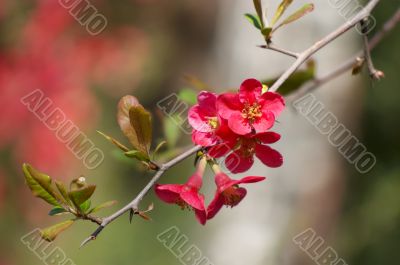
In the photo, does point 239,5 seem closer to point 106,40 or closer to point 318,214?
point 106,40

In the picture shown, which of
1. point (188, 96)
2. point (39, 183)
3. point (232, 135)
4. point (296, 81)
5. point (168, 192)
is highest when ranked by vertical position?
point (296, 81)

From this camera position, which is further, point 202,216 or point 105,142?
point 105,142

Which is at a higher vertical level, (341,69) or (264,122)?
(341,69)

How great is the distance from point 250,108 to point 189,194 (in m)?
0.15

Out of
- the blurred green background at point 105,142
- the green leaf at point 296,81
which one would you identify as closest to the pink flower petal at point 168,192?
the green leaf at point 296,81

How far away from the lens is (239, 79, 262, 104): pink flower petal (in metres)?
0.81

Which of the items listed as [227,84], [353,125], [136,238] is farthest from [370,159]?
[136,238]

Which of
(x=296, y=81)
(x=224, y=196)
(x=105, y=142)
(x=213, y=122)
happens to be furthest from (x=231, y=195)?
(x=105, y=142)

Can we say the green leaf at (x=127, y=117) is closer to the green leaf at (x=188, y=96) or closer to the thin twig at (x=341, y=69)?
the green leaf at (x=188, y=96)

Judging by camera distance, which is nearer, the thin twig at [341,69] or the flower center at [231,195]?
the flower center at [231,195]

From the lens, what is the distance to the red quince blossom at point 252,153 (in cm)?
78

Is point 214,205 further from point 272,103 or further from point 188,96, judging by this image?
point 188,96

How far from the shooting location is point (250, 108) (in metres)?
0.80

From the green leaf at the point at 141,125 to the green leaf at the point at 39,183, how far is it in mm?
134
